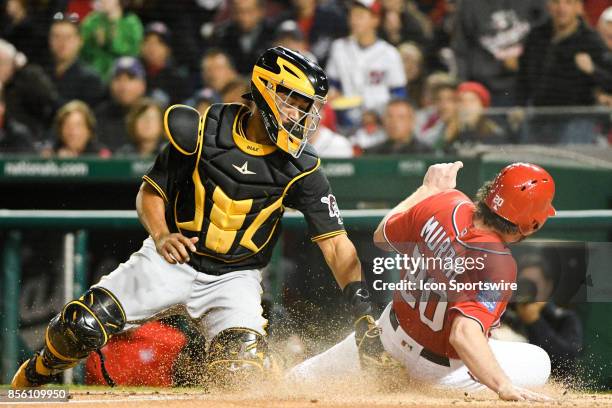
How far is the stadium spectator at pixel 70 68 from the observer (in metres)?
9.35

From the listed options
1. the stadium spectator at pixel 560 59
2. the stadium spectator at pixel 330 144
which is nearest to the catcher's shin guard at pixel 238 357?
the stadium spectator at pixel 330 144

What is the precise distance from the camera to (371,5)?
9.59 meters

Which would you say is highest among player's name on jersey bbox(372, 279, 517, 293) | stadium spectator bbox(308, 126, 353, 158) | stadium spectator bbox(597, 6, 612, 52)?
stadium spectator bbox(597, 6, 612, 52)

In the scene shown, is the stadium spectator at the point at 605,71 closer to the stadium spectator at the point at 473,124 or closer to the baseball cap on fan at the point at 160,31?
the stadium spectator at the point at 473,124

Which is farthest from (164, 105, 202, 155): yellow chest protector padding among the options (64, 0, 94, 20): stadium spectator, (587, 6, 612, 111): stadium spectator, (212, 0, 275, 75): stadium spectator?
(587, 6, 612, 111): stadium spectator

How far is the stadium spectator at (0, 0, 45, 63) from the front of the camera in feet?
31.3

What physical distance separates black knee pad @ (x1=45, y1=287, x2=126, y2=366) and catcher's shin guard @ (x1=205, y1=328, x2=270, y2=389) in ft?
1.69

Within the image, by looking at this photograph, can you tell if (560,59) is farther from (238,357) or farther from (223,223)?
(238,357)

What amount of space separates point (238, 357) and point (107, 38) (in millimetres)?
5286

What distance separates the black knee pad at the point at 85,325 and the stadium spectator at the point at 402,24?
511cm

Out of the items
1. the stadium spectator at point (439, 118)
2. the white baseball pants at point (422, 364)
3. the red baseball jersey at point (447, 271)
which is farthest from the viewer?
the stadium spectator at point (439, 118)

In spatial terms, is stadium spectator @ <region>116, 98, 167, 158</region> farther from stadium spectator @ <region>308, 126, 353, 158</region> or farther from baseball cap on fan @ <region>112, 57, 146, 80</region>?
stadium spectator @ <region>308, 126, 353, 158</region>

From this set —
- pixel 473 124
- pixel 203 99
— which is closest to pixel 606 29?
pixel 473 124

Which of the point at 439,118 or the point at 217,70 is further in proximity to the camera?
the point at 217,70
